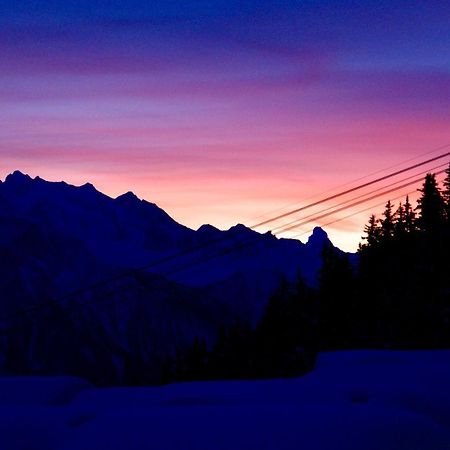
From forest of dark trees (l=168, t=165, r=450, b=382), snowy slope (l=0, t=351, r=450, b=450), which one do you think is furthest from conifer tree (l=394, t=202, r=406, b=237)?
snowy slope (l=0, t=351, r=450, b=450)

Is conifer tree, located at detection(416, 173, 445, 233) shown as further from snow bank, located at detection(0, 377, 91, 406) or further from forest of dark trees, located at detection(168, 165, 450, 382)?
snow bank, located at detection(0, 377, 91, 406)

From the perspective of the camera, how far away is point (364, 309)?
55938 mm

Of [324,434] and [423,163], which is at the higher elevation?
[423,163]

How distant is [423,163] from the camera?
1094 inches

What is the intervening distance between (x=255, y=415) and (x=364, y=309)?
162ft

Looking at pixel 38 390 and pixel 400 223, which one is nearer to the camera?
pixel 38 390

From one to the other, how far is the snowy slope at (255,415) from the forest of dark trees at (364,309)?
3918 centimetres

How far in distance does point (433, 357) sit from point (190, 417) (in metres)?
6.86

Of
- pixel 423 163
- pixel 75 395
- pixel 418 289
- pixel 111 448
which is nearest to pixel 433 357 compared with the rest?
pixel 75 395

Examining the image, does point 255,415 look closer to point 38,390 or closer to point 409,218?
point 38,390

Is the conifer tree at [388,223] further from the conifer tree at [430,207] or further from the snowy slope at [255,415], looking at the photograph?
the snowy slope at [255,415]

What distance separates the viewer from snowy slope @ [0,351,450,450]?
23.2 ft

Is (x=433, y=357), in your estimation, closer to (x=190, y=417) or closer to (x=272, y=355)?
(x=190, y=417)

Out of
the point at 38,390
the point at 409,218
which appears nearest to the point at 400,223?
the point at 409,218
